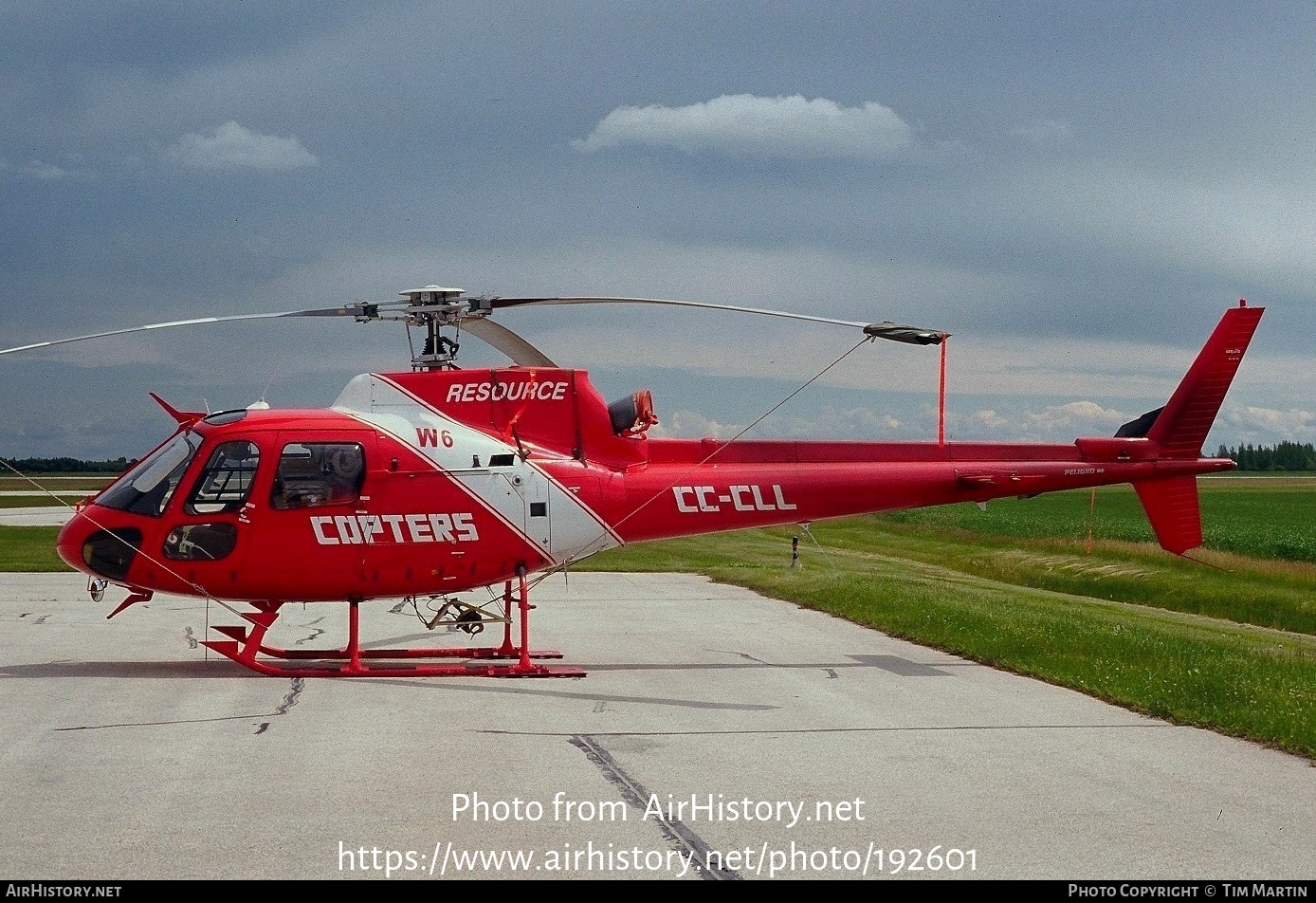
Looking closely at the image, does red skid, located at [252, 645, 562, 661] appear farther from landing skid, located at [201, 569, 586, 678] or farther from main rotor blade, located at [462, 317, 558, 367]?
main rotor blade, located at [462, 317, 558, 367]

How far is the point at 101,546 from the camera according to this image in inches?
520

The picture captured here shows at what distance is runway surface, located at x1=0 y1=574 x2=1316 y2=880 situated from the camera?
6.64 meters

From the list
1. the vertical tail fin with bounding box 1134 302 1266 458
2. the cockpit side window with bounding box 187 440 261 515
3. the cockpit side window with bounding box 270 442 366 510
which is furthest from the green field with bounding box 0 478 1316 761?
the cockpit side window with bounding box 187 440 261 515

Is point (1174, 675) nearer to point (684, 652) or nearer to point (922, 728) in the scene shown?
point (922, 728)

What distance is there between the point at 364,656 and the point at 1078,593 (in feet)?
71.5

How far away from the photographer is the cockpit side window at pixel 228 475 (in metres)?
13.1

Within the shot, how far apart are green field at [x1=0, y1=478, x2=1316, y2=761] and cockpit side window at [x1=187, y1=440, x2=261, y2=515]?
8.09m

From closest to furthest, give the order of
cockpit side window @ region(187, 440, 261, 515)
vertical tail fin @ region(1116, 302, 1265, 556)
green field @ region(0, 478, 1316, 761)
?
green field @ region(0, 478, 1316, 761) < cockpit side window @ region(187, 440, 261, 515) < vertical tail fin @ region(1116, 302, 1265, 556)

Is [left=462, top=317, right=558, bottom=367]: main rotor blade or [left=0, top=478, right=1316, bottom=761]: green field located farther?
[left=462, top=317, right=558, bottom=367]: main rotor blade

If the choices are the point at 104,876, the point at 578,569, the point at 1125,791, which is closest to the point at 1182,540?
the point at 1125,791

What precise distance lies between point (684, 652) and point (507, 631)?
211cm

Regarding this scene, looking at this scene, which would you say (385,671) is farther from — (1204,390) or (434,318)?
(1204,390)

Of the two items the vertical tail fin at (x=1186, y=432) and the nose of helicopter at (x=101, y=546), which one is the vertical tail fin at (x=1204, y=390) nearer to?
the vertical tail fin at (x=1186, y=432)
